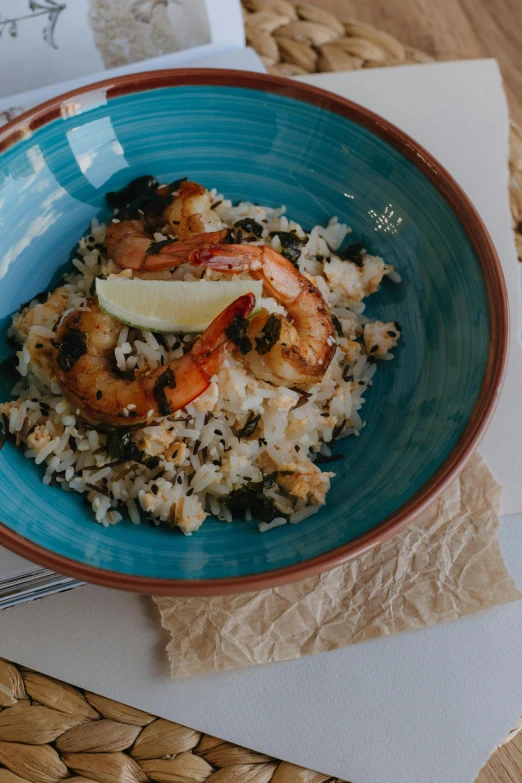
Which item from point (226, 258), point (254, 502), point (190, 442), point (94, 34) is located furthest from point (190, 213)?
point (94, 34)

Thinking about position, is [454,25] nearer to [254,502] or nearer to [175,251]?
[175,251]

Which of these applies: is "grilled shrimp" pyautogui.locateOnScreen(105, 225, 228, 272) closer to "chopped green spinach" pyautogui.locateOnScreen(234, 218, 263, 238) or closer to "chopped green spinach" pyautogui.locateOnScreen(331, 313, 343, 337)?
"chopped green spinach" pyautogui.locateOnScreen(234, 218, 263, 238)

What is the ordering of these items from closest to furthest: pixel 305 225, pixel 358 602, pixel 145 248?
pixel 358 602 → pixel 145 248 → pixel 305 225

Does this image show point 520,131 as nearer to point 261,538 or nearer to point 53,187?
point 53,187

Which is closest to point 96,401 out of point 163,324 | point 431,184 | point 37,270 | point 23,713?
point 163,324

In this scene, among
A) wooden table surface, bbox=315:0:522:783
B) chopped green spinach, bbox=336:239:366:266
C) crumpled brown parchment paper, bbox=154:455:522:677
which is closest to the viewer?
crumpled brown parchment paper, bbox=154:455:522:677

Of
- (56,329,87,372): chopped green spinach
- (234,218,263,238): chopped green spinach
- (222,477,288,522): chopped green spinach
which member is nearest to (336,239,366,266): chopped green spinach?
(234,218,263,238): chopped green spinach

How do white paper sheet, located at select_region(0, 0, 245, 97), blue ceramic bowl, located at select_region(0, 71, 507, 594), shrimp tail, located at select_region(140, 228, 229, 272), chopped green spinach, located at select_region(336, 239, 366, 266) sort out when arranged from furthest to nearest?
white paper sheet, located at select_region(0, 0, 245, 97)
chopped green spinach, located at select_region(336, 239, 366, 266)
shrimp tail, located at select_region(140, 228, 229, 272)
blue ceramic bowl, located at select_region(0, 71, 507, 594)
